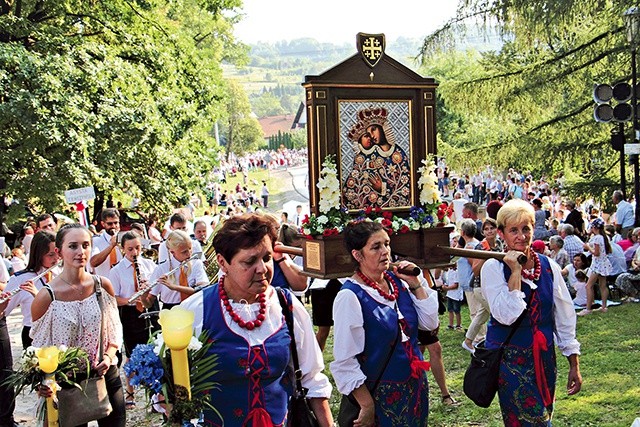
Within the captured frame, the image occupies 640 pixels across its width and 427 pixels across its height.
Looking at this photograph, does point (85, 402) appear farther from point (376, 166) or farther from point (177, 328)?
point (376, 166)

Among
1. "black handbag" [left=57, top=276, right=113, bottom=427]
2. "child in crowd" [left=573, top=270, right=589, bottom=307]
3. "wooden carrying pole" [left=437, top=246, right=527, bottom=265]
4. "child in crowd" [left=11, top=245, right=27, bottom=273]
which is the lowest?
"child in crowd" [left=573, top=270, right=589, bottom=307]

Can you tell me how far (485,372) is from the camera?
580cm

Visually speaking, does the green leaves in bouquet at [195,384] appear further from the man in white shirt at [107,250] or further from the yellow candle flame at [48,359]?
the man in white shirt at [107,250]

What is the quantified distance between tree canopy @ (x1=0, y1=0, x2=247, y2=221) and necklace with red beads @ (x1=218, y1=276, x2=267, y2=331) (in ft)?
54.8

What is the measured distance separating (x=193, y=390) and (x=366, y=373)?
144 cm

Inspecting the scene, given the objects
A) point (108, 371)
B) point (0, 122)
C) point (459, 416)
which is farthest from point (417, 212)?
point (0, 122)

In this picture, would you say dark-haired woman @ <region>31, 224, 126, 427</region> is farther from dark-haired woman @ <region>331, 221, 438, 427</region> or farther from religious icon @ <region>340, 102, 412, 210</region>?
religious icon @ <region>340, 102, 412, 210</region>

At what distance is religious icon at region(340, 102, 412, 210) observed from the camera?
778 cm

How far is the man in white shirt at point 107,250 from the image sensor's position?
1067cm

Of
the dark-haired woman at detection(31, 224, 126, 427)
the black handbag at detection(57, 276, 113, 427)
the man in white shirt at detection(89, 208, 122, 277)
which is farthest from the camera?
the man in white shirt at detection(89, 208, 122, 277)

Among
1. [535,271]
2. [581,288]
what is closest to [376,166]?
[535,271]

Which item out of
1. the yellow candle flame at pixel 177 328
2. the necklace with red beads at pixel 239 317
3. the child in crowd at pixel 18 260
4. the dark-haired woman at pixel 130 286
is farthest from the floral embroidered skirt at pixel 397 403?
the child in crowd at pixel 18 260

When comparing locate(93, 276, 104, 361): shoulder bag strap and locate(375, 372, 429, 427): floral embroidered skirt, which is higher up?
locate(93, 276, 104, 361): shoulder bag strap

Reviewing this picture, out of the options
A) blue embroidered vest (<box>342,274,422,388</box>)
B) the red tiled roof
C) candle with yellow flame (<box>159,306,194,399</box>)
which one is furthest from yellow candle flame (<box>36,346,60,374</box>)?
the red tiled roof
